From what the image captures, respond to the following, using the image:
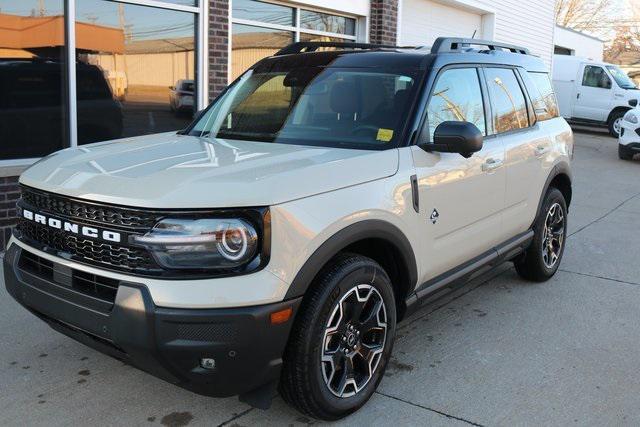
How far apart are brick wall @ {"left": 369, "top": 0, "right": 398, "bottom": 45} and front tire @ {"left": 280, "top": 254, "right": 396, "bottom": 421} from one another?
8.36 m

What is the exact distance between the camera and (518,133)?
489 centimetres

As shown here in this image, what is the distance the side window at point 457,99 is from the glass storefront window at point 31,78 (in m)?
4.14

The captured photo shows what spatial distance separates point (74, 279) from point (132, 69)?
4.83m

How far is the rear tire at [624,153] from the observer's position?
1503 centimetres

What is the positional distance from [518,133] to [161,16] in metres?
4.54

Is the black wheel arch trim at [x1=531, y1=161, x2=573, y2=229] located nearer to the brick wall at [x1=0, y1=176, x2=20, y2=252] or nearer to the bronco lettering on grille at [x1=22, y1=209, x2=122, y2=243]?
the bronco lettering on grille at [x1=22, y1=209, x2=122, y2=243]

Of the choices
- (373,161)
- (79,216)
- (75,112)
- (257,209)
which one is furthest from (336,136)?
(75,112)

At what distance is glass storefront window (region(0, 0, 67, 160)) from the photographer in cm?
607

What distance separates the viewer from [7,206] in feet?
19.7

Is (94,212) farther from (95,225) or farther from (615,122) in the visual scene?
A: (615,122)

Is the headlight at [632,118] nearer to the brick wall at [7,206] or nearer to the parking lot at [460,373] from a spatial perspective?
the parking lot at [460,373]

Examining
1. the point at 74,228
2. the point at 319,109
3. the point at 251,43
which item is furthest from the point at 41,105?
the point at 74,228

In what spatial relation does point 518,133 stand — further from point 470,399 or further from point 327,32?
point 327,32

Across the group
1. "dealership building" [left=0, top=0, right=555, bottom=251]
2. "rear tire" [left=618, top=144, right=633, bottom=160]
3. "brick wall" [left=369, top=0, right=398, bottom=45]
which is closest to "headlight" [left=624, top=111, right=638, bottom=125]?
"rear tire" [left=618, top=144, right=633, bottom=160]
